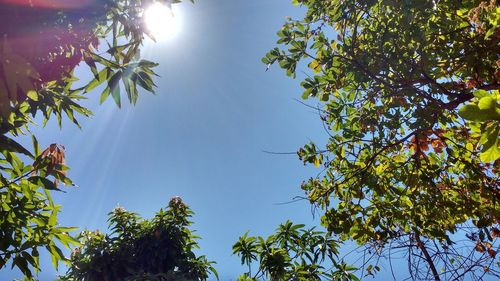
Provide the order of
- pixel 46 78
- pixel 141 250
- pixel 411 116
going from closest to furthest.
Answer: pixel 46 78 < pixel 411 116 < pixel 141 250

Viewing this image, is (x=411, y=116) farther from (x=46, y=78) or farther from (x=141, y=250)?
(x=141, y=250)

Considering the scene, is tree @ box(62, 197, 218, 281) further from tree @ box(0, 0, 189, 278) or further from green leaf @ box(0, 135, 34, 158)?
green leaf @ box(0, 135, 34, 158)

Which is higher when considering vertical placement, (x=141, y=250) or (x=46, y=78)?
(x=141, y=250)

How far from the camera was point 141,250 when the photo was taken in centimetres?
785

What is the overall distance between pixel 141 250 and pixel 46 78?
21.2ft

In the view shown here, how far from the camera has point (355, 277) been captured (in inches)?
218

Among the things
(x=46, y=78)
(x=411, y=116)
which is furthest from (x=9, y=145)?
(x=411, y=116)

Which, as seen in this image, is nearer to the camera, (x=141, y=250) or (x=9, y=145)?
(x=9, y=145)

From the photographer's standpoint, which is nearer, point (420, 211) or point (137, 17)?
point (137, 17)

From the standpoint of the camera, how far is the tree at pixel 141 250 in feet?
23.5

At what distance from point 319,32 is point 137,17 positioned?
11.9 feet

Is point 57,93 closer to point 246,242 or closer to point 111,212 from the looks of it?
point 246,242

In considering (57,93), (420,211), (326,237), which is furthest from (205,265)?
(57,93)

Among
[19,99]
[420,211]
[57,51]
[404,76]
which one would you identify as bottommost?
[19,99]
